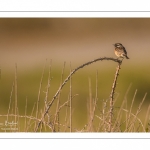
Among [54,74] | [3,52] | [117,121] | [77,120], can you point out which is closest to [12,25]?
[3,52]

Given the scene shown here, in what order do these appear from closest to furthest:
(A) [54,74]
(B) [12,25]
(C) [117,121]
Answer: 1. (C) [117,121]
2. (B) [12,25]
3. (A) [54,74]

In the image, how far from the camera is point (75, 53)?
4344mm

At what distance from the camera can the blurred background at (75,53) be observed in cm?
415

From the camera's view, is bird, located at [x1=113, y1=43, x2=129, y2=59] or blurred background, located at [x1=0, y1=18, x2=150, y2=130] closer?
bird, located at [x1=113, y1=43, x2=129, y2=59]

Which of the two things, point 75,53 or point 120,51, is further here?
point 75,53

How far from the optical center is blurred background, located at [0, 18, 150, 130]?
415 centimetres
